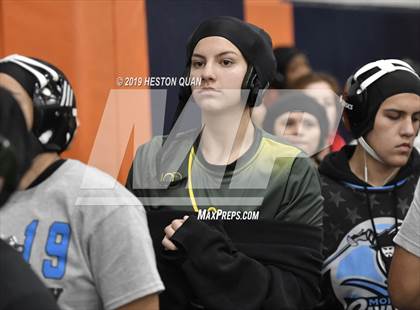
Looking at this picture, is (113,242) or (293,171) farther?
(293,171)

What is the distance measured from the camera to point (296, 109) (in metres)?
3.79

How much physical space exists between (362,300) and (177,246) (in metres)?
0.68

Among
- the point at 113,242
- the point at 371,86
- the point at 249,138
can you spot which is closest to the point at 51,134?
the point at 113,242

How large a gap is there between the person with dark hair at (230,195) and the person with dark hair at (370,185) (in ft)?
0.81

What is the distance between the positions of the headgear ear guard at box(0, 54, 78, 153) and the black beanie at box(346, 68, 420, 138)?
1007 millimetres

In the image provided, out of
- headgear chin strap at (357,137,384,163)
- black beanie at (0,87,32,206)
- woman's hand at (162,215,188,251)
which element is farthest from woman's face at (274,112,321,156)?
black beanie at (0,87,32,206)


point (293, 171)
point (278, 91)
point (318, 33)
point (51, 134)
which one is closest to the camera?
point (51, 134)

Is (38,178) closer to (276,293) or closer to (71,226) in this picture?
(71,226)

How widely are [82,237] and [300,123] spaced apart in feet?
5.23

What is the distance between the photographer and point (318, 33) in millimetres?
6207

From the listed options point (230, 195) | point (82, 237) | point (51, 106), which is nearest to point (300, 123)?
point (230, 195)

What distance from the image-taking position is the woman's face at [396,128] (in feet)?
10.2

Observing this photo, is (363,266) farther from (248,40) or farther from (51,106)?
(51,106)

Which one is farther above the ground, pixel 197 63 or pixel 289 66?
pixel 197 63
